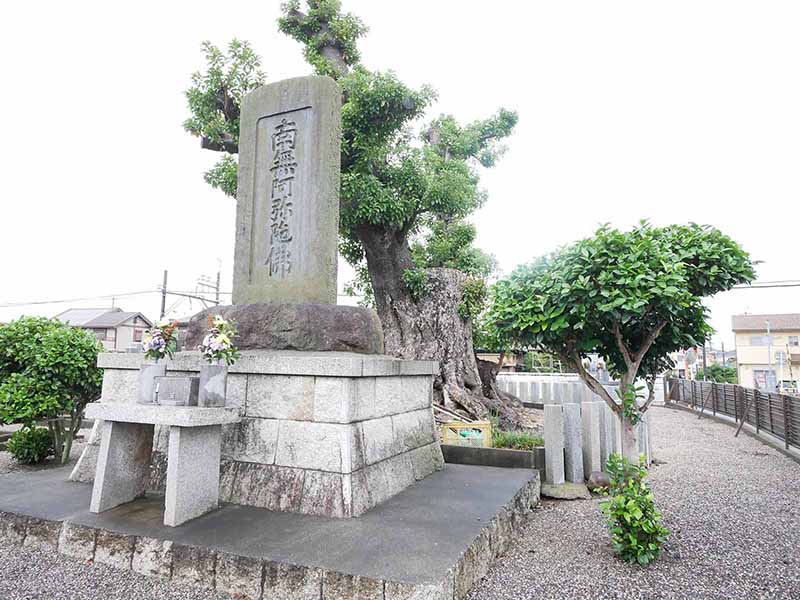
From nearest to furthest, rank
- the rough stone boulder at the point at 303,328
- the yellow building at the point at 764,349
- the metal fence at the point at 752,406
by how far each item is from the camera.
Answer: the rough stone boulder at the point at 303,328 < the metal fence at the point at 752,406 < the yellow building at the point at 764,349

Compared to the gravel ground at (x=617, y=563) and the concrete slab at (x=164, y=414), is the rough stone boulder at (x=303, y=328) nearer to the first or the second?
the concrete slab at (x=164, y=414)

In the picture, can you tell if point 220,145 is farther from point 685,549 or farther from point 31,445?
point 685,549

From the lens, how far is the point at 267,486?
3605 millimetres

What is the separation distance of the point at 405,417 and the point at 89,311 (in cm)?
3778

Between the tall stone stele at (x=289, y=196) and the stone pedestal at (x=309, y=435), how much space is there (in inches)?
34.2

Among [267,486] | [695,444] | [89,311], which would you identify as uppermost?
[89,311]

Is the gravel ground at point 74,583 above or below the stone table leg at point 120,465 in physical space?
below

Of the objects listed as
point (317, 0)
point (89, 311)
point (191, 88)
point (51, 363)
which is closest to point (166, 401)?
point (51, 363)

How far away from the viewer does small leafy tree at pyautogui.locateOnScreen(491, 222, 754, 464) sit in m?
3.57

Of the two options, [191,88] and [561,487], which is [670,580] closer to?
[561,487]

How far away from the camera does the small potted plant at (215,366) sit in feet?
11.4

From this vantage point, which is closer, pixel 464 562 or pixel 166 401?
pixel 464 562

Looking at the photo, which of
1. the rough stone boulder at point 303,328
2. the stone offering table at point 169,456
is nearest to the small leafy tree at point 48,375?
the rough stone boulder at point 303,328

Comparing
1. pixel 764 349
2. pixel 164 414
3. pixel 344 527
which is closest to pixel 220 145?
pixel 164 414
